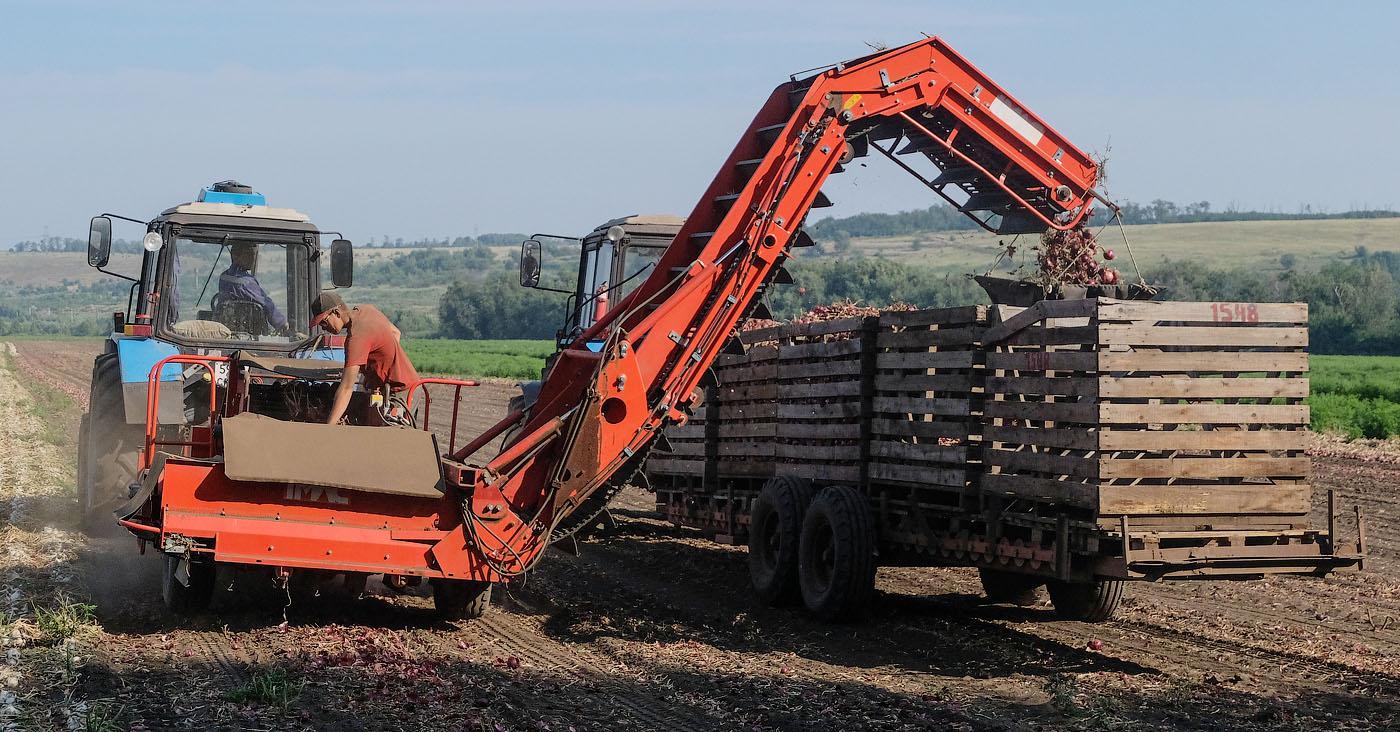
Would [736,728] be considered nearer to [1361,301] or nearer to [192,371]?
[192,371]

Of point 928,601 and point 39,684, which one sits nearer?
point 39,684

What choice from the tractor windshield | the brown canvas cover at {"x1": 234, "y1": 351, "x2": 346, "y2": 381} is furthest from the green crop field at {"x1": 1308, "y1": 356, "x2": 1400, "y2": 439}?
the brown canvas cover at {"x1": 234, "y1": 351, "x2": 346, "y2": 381}

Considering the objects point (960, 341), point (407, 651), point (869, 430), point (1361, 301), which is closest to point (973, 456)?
point (960, 341)

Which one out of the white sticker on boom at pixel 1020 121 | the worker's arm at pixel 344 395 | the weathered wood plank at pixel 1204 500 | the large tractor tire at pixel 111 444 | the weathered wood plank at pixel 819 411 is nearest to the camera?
the weathered wood plank at pixel 1204 500

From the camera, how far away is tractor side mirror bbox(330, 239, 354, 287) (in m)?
12.1

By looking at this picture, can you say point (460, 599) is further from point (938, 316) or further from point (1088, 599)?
point (1088, 599)

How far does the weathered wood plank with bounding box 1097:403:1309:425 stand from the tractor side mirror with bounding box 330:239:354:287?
676 centimetres

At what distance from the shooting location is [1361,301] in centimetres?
6225

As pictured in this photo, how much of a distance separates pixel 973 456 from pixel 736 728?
2.91 meters

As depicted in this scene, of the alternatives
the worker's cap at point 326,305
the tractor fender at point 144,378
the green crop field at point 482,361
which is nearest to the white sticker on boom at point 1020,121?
the worker's cap at point 326,305

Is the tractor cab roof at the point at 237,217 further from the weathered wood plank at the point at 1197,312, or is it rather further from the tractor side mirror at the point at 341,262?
the weathered wood plank at the point at 1197,312

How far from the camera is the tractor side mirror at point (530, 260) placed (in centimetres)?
1299

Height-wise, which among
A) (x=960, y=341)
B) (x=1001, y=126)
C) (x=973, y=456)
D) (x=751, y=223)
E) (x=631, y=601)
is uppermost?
(x=1001, y=126)

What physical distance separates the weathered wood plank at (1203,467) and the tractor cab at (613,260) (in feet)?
20.7
